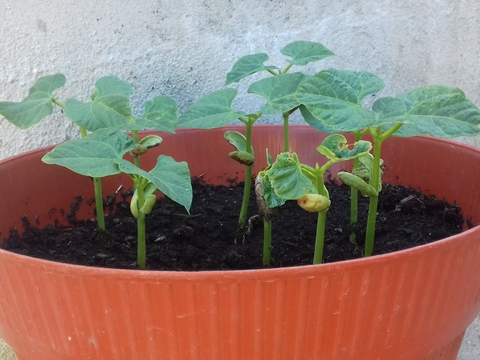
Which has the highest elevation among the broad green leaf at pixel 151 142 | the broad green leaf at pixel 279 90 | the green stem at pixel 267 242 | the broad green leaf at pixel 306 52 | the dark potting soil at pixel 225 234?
the broad green leaf at pixel 306 52

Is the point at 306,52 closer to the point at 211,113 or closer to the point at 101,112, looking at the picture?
the point at 211,113

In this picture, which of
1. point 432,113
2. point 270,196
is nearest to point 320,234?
point 270,196

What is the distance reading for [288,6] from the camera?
921 millimetres

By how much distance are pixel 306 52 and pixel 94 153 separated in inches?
15.5

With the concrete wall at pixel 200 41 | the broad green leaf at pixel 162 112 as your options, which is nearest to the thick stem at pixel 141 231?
the broad green leaf at pixel 162 112

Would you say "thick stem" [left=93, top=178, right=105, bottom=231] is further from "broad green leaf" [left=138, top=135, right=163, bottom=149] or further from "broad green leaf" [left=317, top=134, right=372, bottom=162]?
"broad green leaf" [left=317, top=134, right=372, bottom=162]

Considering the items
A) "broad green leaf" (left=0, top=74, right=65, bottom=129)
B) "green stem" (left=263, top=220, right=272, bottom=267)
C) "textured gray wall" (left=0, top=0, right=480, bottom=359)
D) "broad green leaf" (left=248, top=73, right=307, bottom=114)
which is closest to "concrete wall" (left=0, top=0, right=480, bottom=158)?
"textured gray wall" (left=0, top=0, right=480, bottom=359)

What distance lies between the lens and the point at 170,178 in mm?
479

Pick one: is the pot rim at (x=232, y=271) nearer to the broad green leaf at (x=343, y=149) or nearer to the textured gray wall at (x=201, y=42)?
the broad green leaf at (x=343, y=149)

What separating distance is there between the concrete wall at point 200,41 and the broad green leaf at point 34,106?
0.20m

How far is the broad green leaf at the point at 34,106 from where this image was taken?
0.60 metres

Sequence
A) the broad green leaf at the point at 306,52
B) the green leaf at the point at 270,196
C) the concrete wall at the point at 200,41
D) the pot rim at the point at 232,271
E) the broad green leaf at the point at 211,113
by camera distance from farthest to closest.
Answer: the concrete wall at the point at 200,41 < the broad green leaf at the point at 306,52 < the broad green leaf at the point at 211,113 < the green leaf at the point at 270,196 < the pot rim at the point at 232,271

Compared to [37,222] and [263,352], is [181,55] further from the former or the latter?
[263,352]

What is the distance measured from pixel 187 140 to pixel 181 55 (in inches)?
7.6
